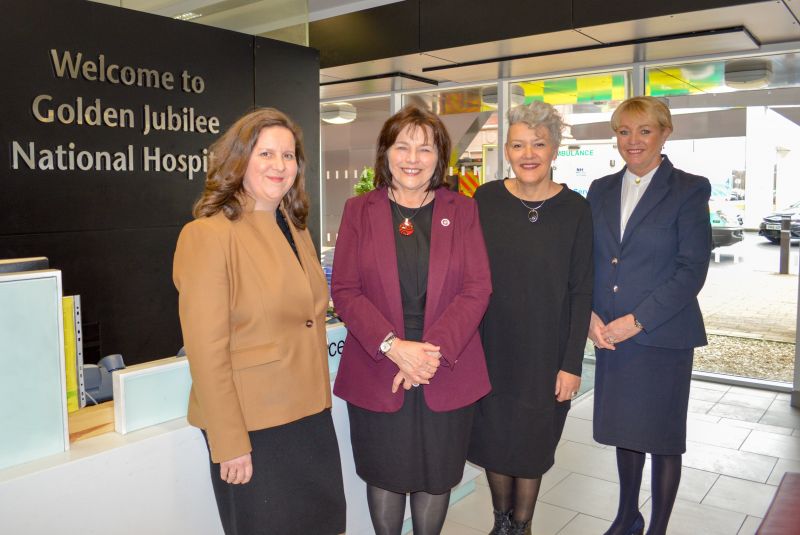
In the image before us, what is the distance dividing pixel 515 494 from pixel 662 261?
112cm

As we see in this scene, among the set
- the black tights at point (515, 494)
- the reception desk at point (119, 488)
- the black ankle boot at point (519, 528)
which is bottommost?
the black ankle boot at point (519, 528)

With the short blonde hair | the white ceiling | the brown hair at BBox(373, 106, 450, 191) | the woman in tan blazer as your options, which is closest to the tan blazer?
the woman in tan blazer

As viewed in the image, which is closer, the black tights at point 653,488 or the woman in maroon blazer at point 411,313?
the woman in maroon blazer at point 411,313

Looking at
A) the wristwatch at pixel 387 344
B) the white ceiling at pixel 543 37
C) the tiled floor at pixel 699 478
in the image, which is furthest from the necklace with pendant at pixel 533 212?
the white ceiling at pixel 543 37

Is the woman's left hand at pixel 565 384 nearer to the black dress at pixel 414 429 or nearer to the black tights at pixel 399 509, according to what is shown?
the black dress at pixel 414 429

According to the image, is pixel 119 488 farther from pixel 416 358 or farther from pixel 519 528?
pixel 519 528

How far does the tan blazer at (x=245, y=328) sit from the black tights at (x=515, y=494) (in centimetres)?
97

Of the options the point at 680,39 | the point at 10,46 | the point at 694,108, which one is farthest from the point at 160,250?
the point at 694,108

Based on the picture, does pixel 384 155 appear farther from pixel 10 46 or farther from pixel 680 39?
pixel 680 39

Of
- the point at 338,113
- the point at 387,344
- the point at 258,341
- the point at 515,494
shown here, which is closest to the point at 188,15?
the point at 338,113

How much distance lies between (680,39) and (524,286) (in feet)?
12.3

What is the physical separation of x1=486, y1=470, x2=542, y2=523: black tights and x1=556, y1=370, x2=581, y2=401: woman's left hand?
0.35 m

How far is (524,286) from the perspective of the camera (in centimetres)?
248

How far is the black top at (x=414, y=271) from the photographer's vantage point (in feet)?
7.38
